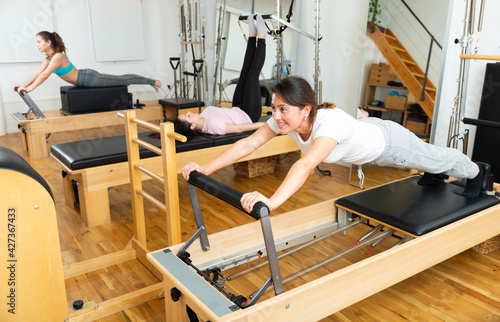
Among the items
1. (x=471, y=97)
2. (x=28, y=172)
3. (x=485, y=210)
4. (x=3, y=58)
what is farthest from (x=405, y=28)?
(x=3, y=58)

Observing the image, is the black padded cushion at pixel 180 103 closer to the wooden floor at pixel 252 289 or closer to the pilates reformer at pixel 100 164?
the wooden floor at pixel 252 289

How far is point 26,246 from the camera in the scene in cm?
138

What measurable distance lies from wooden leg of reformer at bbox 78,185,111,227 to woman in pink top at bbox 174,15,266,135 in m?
0.85

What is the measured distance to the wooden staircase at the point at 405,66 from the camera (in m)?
3.31

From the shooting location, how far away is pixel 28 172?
52.7 inches

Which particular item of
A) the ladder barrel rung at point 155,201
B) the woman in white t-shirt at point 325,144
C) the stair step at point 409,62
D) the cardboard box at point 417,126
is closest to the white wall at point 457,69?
the cardboard box at point 417,126

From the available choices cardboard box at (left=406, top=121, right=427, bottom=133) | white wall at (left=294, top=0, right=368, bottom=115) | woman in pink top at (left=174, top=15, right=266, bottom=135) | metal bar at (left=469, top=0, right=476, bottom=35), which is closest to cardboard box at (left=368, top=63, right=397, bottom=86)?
white wall at (left=294, top=0, right=368, bottom=115)

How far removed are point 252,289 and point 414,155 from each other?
1.05m

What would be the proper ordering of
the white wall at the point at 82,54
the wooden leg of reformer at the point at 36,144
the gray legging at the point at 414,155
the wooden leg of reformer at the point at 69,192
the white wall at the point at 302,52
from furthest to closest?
the white wall at the point at 82,54 < the wooden leg of reformer at the point at 36,144 < the white wall at the point at 302,52 < the wooden leg of reformer at the point at 69,192 < the gray legging at the point at 414,155

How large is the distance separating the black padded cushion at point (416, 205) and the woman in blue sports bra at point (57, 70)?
3918 mm

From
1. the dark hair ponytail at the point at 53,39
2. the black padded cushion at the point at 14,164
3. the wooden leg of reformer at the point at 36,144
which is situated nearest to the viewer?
the black padded cushion at the point at 14,164

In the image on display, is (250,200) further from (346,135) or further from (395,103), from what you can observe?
(395,103)

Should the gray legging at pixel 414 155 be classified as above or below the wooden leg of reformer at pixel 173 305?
above

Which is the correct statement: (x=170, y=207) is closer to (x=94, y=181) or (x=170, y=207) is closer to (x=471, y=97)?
(x=94, y=181)
